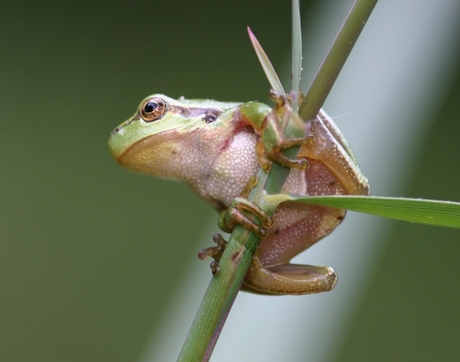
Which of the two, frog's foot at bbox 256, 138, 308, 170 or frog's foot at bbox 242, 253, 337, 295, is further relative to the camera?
frog's foot at bbox 242, 253, 337, 295

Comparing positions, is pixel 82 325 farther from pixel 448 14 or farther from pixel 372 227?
pixel 448 14

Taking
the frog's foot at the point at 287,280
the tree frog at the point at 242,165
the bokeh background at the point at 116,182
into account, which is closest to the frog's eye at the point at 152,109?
the tree frog at the point at 242,165

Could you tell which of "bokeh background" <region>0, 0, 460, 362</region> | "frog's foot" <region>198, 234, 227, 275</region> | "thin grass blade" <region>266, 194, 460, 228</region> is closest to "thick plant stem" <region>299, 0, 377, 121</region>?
"thin grass blade" <region>266, 194, 460, 228</region>

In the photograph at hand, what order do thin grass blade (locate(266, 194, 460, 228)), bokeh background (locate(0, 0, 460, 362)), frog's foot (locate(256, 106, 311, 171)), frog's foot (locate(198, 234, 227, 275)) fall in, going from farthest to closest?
bokeh background (locate(0, 0, 460, 362)) < frog's foot (locate(198, 234, 227, 275)) < frog's foot (locate(256, 106, 311, 171)) < thin grass blade (locate(266, 194, 460, 228))

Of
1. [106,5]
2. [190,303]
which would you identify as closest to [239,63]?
[106,5]

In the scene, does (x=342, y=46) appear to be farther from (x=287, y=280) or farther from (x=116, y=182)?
(x=116, y=182)

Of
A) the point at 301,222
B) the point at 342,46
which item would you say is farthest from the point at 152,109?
the point at 342,46

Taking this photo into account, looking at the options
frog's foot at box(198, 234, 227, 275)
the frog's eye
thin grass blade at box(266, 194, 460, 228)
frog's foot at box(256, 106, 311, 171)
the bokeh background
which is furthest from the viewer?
the bokeh background

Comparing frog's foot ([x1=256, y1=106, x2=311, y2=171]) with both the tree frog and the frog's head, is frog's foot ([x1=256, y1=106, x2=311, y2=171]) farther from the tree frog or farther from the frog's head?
the frog's head
